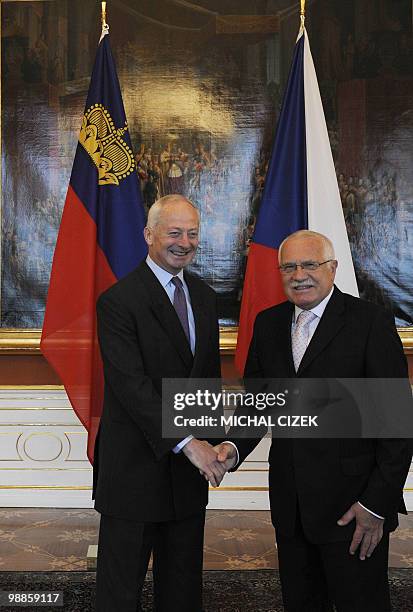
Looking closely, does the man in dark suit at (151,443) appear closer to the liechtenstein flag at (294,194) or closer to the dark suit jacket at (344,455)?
the dark suit jacket at (344,455)

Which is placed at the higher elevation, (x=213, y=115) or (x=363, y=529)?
(x=213, y=115)

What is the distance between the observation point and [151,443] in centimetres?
231

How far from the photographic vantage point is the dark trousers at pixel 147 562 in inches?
93.0

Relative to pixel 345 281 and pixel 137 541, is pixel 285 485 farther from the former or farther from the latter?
pixel 345 281

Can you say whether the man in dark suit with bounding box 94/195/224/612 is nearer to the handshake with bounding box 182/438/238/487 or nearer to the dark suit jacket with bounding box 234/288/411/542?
the handshake with bounding box 182/438/238/487

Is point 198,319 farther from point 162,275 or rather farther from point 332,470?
point 332,470

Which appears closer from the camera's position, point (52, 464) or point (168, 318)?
point (168, 318)

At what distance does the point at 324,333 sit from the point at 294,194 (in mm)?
2046

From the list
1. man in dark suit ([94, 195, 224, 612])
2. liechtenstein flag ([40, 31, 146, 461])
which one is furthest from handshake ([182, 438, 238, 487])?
liechtenstein flag ([40, 31, 146, 461])

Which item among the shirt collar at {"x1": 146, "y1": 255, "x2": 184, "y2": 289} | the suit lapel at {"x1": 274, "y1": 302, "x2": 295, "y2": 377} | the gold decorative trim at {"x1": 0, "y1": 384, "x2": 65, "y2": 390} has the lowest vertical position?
the gold decorative trim at {"x1": 0, "y1": 384, "x2": 65, "y2": 390}

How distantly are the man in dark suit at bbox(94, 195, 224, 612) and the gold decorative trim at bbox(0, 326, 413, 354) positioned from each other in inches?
93.9

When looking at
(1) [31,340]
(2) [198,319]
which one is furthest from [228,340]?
(2) [198,319]

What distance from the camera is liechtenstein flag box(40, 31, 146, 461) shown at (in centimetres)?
411

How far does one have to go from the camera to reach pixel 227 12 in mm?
4879
